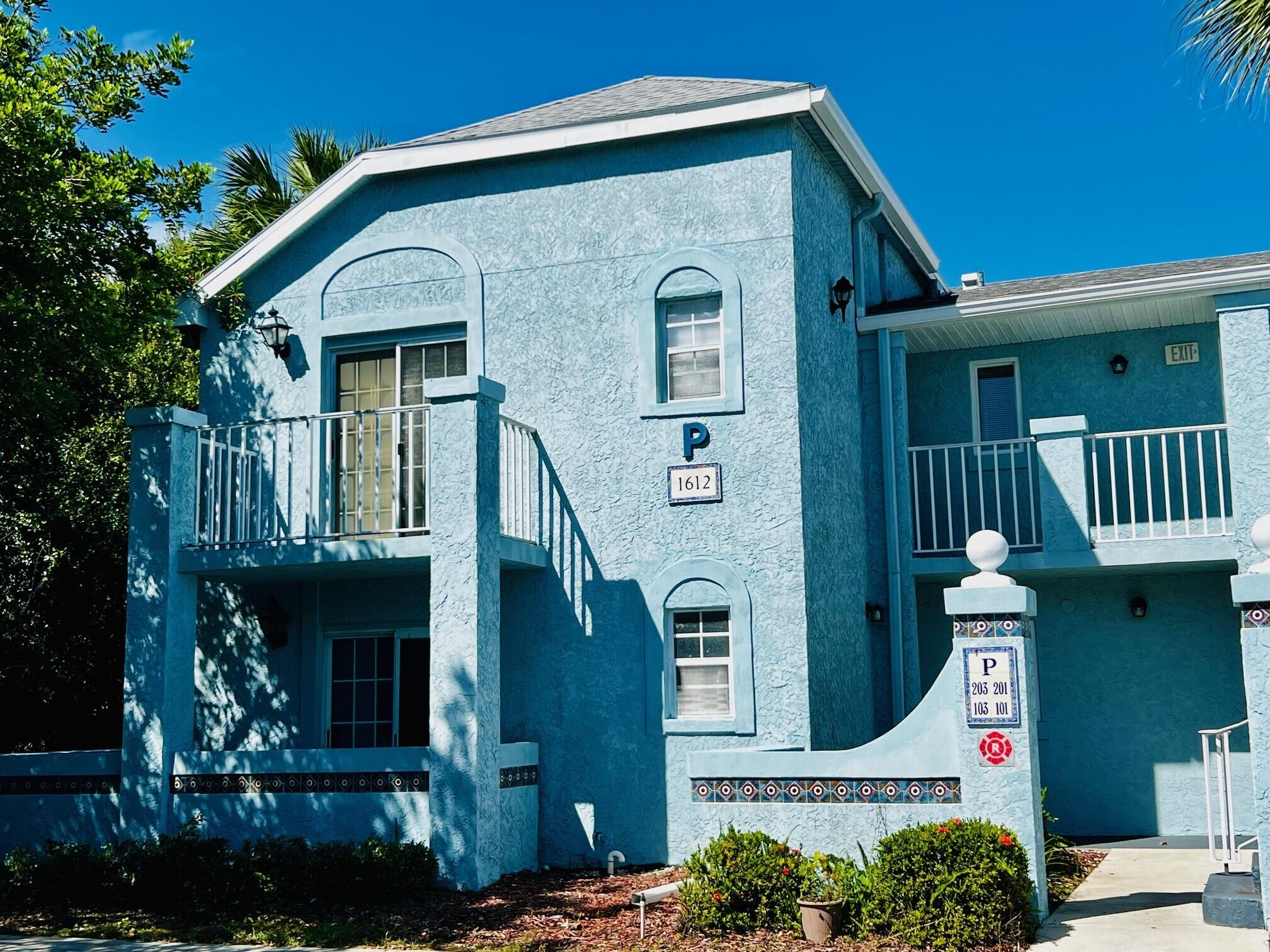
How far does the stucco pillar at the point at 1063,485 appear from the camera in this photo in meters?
13.7

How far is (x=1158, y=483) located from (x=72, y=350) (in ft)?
35.9

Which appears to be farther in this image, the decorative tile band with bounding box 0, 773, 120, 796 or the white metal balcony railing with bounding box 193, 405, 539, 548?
the white metal balcony railing with bounding box 193, 405, 539, 548

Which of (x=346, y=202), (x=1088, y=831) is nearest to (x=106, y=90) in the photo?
(x=346, y=202)

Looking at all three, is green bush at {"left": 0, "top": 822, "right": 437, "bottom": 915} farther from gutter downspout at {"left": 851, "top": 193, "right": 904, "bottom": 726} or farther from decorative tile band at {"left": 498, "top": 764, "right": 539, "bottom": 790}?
gutter downspout at {"left": 851, "top": 193, "right": 904, "bottom": 726}

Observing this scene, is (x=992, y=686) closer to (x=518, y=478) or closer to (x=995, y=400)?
(x=518, y=478)

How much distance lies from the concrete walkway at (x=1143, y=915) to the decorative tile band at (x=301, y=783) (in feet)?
17.4

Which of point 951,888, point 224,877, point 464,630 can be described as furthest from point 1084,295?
point 224,877

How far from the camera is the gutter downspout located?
14.0 metres

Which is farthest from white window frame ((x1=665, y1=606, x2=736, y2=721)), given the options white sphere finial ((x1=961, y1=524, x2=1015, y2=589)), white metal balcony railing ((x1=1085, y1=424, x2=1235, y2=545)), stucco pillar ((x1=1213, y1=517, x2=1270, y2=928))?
stucco pillar ((x1=1213, y1=517, x2=1270, y2=928))

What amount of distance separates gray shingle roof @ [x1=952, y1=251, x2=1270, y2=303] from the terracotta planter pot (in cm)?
749

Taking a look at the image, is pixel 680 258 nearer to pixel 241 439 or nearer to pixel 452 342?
pixel 452 342

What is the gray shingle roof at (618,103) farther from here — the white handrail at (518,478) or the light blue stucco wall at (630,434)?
the white handrail at (518,478)

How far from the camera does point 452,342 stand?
1404cm

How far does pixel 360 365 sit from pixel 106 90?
11.8 feet
